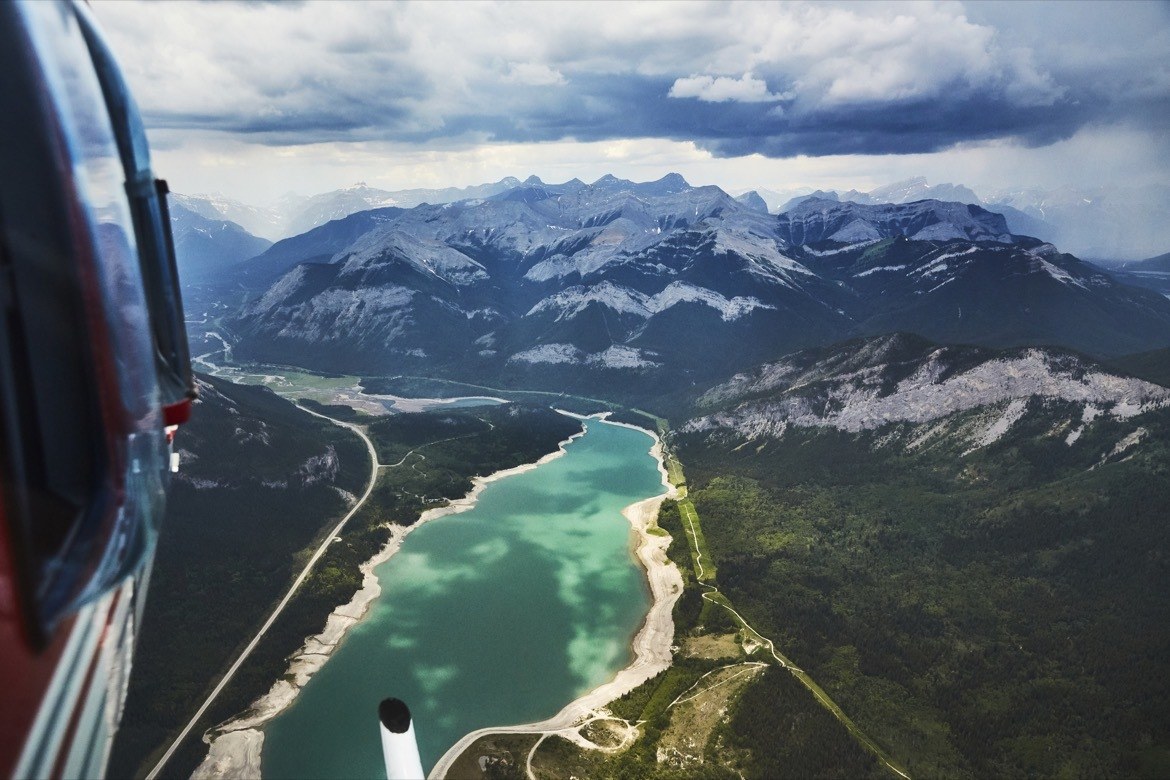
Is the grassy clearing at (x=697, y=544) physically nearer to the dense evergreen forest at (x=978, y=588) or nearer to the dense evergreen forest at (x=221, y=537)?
the dense evergreen forest at (x=978, y=588)

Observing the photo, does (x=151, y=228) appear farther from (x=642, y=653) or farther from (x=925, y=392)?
(x=925, y=392)

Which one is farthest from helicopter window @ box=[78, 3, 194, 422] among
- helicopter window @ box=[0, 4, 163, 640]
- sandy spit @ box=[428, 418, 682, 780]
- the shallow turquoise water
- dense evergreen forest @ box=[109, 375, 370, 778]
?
the shallow turquoise water

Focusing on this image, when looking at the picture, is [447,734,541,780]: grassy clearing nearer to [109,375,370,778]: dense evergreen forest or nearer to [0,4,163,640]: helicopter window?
[109,375,370,778]: dense evergreen forest

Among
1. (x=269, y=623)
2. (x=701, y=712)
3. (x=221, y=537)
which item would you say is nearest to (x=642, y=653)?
(x=701, y=712)

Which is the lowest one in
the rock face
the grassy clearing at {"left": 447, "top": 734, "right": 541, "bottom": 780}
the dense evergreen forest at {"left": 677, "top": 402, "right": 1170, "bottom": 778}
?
the grassy clearing at {"left": 447, "top": 734, "right": 541, "bottom": 780}

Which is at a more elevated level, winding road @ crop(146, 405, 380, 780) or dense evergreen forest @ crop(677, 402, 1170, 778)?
dense evergreen forest @ crop(677, 402, 1170, 778)

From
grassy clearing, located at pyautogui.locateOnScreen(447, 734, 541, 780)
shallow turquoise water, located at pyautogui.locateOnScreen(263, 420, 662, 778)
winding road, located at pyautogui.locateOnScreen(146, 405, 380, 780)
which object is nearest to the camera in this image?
grassy clearing, located at pyautogui.locateOnScreen(447, 734, 541, 780)

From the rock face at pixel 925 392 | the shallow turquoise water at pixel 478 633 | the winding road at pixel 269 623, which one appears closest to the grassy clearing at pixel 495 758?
the shallow turquoise water at pixel 478 633
